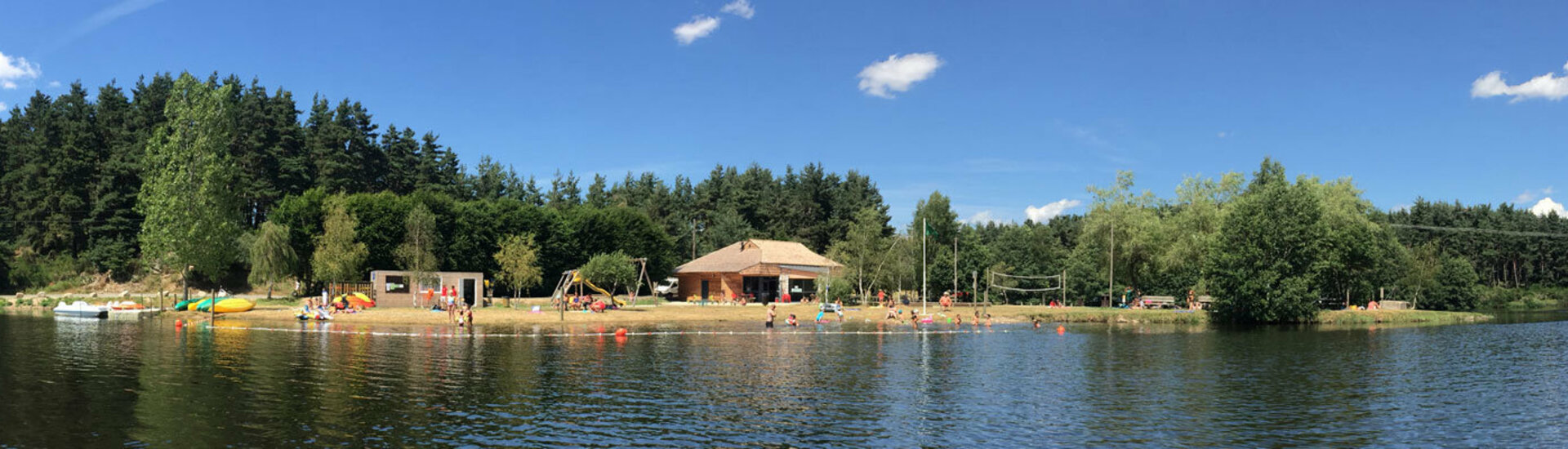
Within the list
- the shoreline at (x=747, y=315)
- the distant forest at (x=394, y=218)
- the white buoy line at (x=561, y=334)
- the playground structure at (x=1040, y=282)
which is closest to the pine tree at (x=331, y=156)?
the distant forest at (x=394, y=218)

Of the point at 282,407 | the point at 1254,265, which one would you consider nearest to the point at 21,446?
the point at 282,407

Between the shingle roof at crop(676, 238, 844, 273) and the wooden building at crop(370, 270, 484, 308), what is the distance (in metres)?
25.2

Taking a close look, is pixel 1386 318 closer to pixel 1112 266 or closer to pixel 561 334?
pixel 1112 266

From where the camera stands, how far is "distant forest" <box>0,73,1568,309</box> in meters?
73.7

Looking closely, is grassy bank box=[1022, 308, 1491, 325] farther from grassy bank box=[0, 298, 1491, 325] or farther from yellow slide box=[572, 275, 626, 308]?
yellow slide box=[572, 275, 626, 308]

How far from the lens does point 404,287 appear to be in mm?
66500

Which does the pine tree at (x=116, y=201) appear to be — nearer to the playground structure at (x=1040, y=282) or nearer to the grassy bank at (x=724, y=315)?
the grassy bank at (x=724, y=315)

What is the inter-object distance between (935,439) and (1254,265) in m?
51.0

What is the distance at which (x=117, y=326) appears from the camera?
51.5 m

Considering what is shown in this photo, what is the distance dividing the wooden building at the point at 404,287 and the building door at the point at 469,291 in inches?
20.8

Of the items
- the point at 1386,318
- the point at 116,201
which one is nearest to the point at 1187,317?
the point at 1386,318

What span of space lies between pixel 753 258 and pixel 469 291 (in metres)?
27.7

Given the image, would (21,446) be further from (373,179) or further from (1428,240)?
(1428,240)

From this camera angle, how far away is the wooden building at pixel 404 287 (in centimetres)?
6519
